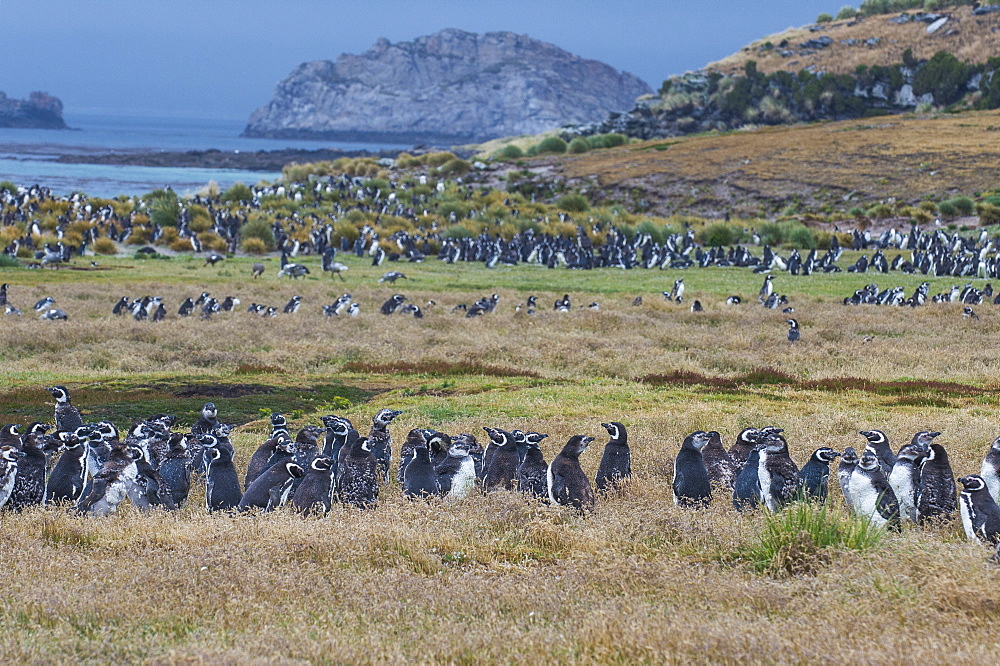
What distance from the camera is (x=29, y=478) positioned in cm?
1010

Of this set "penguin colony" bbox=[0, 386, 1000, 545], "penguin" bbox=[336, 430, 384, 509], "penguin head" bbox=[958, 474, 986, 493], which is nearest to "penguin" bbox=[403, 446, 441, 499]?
"penguin colony" bbox=[0, 386, 1000, 545]

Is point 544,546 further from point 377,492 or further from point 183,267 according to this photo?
point 183,267

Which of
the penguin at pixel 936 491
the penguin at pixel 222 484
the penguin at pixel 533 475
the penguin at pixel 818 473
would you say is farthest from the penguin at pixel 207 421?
the penguin at pixel 936 491

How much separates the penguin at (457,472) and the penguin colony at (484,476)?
0.6 inches

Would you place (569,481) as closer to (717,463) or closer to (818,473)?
(717,463)

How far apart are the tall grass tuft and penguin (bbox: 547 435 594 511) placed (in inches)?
85.1

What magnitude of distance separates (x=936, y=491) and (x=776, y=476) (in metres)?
1.45

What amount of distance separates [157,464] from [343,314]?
56.0ft

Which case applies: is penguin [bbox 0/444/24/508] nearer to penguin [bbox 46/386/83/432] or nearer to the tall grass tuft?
penguin [bbox 46/386/83/432]

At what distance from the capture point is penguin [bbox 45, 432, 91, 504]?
10.5 meters

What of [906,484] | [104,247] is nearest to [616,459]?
[906,484]

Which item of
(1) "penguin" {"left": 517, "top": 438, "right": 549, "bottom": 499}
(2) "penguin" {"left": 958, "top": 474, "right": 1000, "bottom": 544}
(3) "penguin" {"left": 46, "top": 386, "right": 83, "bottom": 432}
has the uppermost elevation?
(2) "penguin" {"left": 958, "top": 474, "right": 1000, "bottom": 544}

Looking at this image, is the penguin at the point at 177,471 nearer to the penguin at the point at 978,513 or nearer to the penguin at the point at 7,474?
the penguin at the point at 7,474

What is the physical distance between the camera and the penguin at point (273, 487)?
988cm
